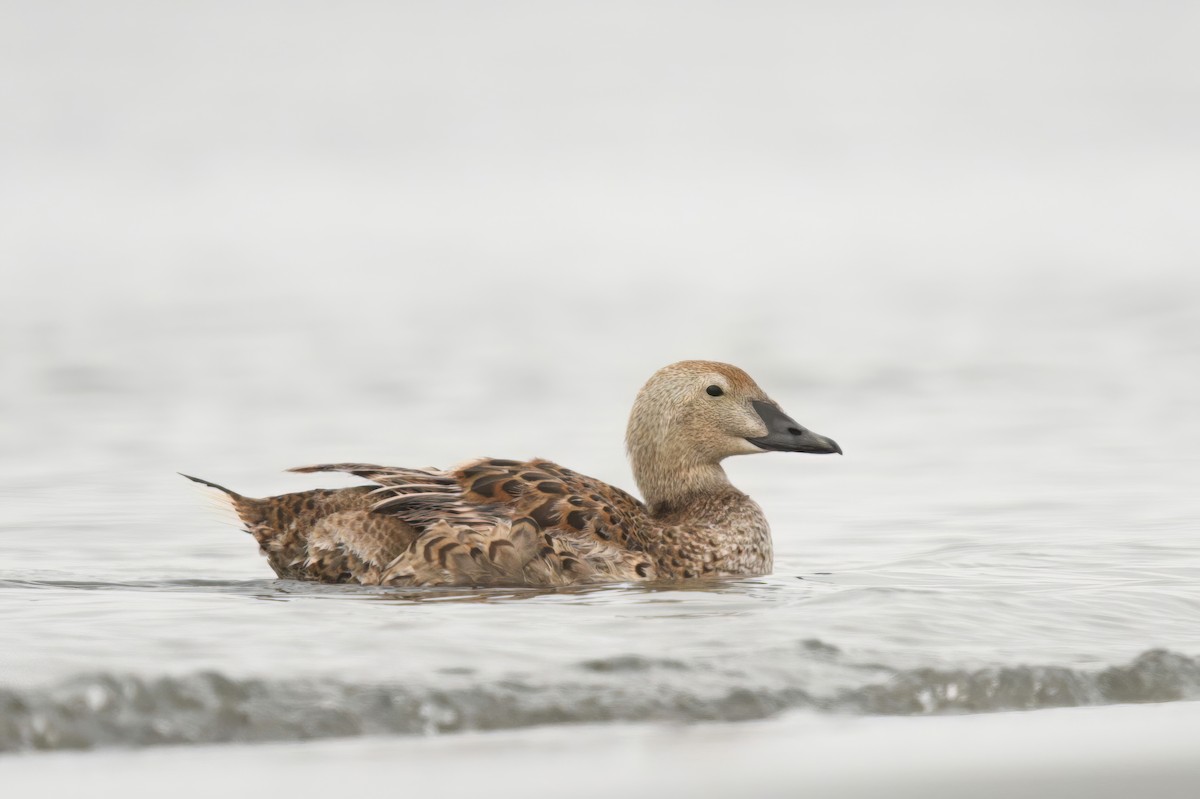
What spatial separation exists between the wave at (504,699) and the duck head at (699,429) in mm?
3292

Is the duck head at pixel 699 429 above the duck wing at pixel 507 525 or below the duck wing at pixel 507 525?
above

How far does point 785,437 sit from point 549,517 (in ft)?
4.86

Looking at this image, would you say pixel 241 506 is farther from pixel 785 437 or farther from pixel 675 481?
pixel 785 437

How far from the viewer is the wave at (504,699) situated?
19.9ft

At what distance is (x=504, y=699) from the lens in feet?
20.8

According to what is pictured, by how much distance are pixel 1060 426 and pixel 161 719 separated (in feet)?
31.4

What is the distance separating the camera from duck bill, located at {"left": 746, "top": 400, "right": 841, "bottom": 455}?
996 cm

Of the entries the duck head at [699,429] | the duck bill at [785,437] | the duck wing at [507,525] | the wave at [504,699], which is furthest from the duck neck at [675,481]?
the wave at [504,699]

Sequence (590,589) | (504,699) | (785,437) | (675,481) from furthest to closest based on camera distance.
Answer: (675,481) → (785,437) → (590,589) → (504,699)

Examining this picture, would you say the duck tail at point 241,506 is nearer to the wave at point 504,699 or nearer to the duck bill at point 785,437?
the duck bill at point 785,437

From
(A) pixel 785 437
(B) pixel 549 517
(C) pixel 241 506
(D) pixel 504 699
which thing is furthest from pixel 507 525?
(D) pixel 504 699

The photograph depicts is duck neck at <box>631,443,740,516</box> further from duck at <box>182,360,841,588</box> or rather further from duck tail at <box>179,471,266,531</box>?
duck tail at <box>179,471,266,531</box>

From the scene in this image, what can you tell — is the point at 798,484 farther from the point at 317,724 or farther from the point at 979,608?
the point at 317,724

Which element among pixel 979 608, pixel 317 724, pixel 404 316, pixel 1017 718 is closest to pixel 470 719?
pixel 317 724
